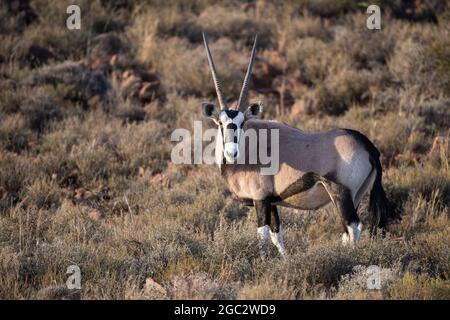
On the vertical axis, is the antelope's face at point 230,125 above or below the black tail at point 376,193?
above

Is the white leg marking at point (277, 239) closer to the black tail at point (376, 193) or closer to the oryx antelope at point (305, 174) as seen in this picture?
the oryx antelope at point (305, 174)

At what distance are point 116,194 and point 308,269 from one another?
Answer: 409cm

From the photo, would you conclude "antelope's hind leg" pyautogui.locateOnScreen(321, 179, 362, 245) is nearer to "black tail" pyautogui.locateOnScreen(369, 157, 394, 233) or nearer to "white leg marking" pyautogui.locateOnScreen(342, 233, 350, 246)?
"white leg marking" pyautogui.locateOnScreen(342, 233, 350, 246)

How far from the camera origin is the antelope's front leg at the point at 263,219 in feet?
23.4

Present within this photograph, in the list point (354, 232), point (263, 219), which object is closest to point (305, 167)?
point (263, 219)

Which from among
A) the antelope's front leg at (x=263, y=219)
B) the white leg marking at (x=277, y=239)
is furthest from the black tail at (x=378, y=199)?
the antelope's front leg at (x=263, y=219)

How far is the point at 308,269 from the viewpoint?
6.34 meters

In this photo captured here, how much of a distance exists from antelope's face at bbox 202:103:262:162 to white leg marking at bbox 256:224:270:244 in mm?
848

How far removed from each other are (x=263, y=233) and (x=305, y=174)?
778mm

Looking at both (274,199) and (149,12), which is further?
(149,12)

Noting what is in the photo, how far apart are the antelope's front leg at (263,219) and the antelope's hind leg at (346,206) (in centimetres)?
69

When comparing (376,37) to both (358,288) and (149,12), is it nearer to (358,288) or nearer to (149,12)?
(149,12)
